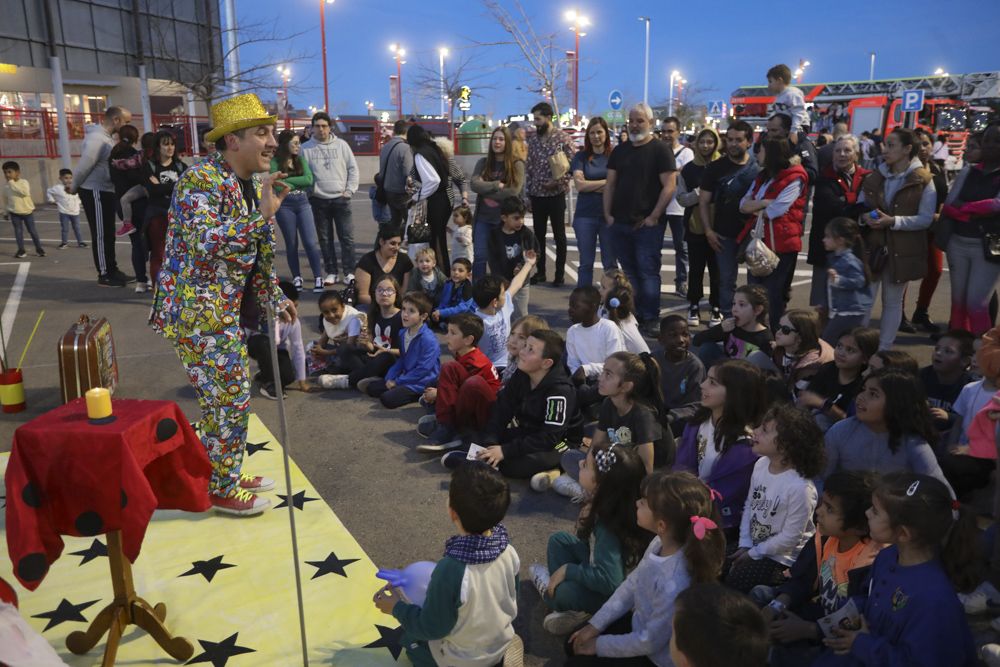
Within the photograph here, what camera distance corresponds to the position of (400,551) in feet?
13.2

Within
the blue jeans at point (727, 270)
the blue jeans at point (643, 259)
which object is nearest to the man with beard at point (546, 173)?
the blue jeans at point (643, 259)

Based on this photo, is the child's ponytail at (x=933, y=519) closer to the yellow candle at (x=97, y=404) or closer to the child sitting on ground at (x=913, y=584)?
the child sitting on ground at (x=913, y=584)

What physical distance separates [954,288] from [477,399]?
405 cm

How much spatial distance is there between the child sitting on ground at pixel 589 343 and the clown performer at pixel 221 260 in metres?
2.30

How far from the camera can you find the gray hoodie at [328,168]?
9.40 m

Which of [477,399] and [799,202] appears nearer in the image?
[477,399]

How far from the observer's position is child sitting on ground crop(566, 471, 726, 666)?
2854mm

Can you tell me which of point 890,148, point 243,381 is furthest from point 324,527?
point 890,148

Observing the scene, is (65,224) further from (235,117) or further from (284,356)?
(235,117)

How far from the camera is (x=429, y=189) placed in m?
8.51

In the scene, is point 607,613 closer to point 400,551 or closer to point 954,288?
point 400,551

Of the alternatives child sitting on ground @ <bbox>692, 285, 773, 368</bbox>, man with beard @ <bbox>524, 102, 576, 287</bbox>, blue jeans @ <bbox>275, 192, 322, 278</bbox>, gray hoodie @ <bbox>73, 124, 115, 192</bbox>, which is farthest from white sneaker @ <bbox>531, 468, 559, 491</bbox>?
gray hoodie @ <bbox>73, 124, 115, 192</bbox>

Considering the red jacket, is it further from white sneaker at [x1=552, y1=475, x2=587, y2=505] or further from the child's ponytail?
the child's ponytail

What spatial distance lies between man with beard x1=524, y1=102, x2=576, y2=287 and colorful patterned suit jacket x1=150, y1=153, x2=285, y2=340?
556 centimetres
